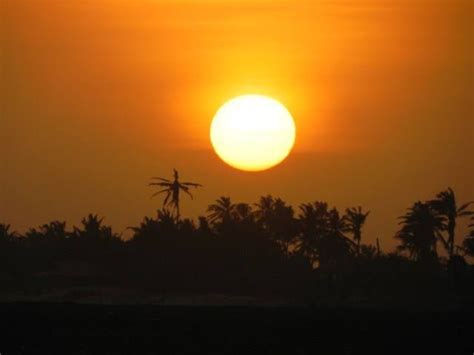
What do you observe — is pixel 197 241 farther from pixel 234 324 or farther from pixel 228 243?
pixel 234 324

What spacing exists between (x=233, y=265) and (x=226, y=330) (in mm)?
47375

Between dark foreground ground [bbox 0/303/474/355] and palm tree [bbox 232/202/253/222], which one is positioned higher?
palm tree [bbox 232/202/253/222]

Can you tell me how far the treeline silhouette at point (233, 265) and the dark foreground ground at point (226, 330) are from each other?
5.69 metres

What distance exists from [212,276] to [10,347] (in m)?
68.5

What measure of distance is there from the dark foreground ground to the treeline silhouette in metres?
5.69

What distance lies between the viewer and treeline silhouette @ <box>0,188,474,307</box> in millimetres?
167625

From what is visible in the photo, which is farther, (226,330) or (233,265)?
(233,265)

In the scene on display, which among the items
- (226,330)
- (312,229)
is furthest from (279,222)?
(226,330)

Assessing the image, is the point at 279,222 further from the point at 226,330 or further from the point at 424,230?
the point at 226,330

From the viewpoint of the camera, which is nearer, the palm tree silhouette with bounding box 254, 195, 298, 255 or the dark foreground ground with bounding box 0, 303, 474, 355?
the dark foreground ground with bounding box 0, 303, 474, 355

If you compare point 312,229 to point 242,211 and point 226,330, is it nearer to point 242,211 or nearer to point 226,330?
point 242,211

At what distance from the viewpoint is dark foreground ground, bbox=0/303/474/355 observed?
346ft

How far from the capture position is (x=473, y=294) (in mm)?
165000

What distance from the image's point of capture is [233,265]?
171 metres
